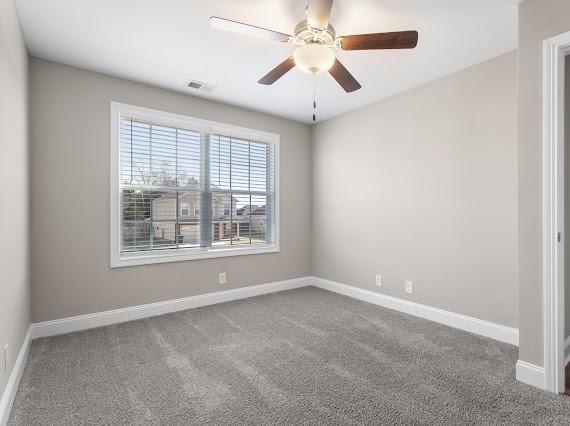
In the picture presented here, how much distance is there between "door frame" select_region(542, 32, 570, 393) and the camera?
1924 millimetres

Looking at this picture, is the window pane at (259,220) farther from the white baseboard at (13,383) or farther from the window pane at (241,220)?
the white baseboard at (13,383)

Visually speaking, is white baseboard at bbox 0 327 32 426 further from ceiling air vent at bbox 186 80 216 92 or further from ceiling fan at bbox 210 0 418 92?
ceiling air vent at bbox 186 80 216 92

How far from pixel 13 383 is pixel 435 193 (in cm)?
380

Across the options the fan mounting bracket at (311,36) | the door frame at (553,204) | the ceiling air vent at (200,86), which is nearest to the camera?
the door frame at (553,204)

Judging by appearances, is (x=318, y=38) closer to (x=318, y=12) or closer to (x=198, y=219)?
(x=318, y=12)

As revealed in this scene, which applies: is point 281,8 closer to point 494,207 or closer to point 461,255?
point 494,207

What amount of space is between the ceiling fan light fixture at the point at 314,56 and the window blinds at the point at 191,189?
6.97ft

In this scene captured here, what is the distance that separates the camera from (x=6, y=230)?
184cm

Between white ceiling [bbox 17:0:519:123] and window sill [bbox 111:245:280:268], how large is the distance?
6.21 ft

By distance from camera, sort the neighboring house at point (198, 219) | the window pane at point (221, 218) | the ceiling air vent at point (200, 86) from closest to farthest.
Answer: the ceiling air vent at point (200, 86)
the neighboring house at point (198, 219)
the window pane at point (221, 218)

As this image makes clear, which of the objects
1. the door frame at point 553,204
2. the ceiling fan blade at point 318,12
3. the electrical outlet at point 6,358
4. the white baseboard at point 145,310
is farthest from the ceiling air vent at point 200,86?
the door frame at point 553,204

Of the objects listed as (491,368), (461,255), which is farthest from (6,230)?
(461,255)

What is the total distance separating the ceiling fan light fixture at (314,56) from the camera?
6.47ft

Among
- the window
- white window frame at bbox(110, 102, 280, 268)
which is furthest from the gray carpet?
the window
